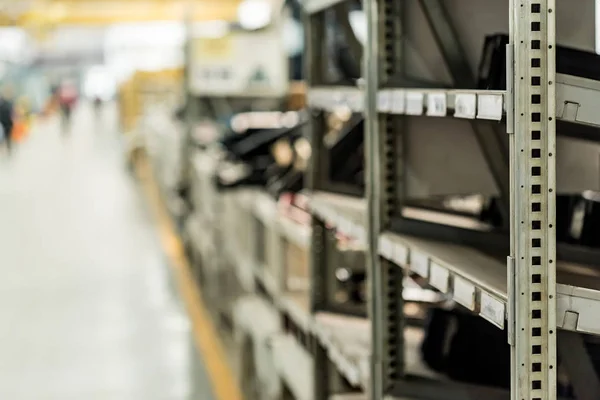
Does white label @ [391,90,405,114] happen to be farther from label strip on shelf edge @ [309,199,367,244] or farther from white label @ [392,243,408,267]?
label strip on shelf edge @ [309,199,367,244]

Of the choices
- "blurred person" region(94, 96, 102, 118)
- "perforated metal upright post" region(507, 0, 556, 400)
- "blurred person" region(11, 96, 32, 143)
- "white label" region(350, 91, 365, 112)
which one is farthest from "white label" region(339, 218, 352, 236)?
"blurred person" region(94, 96, 102, 118)

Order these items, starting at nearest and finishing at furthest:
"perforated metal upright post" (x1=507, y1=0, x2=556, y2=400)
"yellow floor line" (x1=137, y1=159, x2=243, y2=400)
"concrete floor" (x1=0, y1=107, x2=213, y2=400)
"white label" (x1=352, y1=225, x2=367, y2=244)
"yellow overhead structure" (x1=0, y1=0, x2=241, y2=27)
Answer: "perforated metal upright post" (x1=507, y1=0, x2=556, y2=400), "white label" (x1=352, y1=225, x2=367, y2=244), "yellow floor line" (x1=137, y1=159, x2=243, y2=400), "concrete floor" (x1=0, y1=107, x2=213, y2=400), "yellow overhead structure" (x1=0, y1=0, x2=241, y2=27)

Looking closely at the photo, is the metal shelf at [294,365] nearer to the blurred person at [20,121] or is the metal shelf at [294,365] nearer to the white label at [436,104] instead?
the white label at [436,104]

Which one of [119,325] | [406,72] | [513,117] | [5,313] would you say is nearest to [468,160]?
[406,72]

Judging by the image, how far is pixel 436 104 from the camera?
2.21m

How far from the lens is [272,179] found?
558cm

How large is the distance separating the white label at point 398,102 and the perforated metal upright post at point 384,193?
20 centimetres

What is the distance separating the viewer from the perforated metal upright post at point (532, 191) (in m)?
1.67

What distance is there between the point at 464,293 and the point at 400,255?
1.73 ft

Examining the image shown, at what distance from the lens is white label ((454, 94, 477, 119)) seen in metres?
1.96

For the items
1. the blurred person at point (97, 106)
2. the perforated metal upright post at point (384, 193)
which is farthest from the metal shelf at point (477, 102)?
the blurred person at point (97, 106)

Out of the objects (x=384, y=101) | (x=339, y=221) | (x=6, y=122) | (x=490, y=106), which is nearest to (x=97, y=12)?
(x=6, y=122)

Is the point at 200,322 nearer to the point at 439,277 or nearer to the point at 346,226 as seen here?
the point at 346,226

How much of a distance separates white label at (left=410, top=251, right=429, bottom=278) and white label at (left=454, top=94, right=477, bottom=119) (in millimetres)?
433
